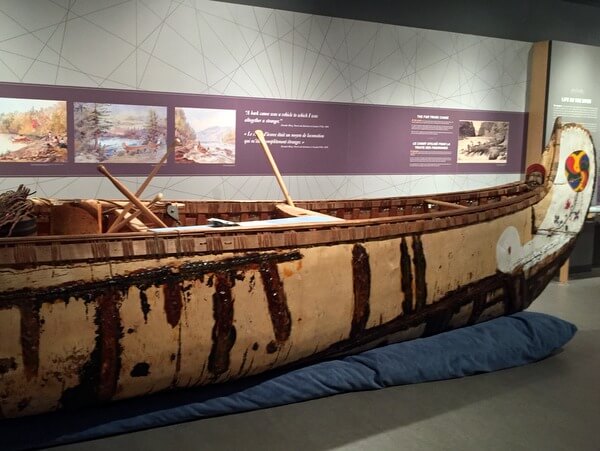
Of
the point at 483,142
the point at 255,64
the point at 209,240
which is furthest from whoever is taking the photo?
the point at 483,142

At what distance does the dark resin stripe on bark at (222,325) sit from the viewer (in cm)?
249

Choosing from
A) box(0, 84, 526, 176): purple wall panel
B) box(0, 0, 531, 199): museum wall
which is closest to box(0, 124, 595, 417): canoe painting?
box(0, 84, 526, 176): purple wall panel

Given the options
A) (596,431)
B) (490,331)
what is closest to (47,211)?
(490,331)

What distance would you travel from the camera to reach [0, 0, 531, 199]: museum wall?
3.82m

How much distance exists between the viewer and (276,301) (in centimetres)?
263

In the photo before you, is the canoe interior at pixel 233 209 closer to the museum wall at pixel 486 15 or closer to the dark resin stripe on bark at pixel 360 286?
the dark resin stripe on bark at pixel 360 286

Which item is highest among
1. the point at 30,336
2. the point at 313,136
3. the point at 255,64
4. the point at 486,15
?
the point at 486,15

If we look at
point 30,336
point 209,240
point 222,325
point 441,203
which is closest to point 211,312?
point 222,325

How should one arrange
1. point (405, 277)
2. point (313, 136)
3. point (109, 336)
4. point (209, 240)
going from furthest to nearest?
1. point (313, 136)
2. point (405, 277)
3. point (209, 240)
4. point (109, 336)

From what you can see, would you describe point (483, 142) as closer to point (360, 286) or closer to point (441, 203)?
point (441, 203)

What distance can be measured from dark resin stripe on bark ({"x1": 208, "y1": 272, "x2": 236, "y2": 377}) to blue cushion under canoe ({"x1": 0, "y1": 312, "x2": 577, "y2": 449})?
8.9 inches

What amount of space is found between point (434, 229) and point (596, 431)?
1209 mm

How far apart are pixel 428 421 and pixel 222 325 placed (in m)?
1.04

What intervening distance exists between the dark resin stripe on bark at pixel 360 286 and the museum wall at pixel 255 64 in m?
1.87
